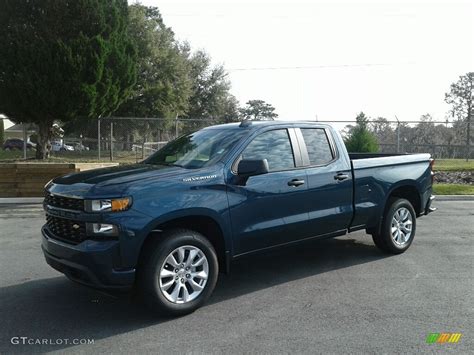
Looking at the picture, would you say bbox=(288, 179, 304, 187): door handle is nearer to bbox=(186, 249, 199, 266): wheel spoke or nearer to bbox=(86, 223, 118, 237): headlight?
bbox=(186, 249, 199, 266): wheel spoke

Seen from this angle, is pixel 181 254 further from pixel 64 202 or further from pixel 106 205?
pixel 64 202

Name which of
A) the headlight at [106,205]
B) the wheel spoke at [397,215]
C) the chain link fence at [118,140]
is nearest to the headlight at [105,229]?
the headlight at [106,205]

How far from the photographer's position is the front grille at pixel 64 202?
4.19 meters

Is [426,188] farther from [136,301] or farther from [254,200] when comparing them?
[136,301]

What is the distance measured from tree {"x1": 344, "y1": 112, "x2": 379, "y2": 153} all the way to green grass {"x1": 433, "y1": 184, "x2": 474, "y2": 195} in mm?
2733

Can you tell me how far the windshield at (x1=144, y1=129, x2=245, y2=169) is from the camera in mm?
4941

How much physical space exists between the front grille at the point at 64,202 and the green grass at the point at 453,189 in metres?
11.8

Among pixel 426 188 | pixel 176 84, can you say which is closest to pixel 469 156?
pixel 426 188

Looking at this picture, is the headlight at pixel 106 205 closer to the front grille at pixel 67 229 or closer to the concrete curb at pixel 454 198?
the front grille at pixel 67 229

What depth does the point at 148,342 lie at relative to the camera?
12.6 ft

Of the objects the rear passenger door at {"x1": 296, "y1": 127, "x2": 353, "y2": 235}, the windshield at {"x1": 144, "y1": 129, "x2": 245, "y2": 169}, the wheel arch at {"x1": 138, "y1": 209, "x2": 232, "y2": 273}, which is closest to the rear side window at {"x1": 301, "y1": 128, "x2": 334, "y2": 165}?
the rear passenger door at {"x1": 296, "y1": 127, "x2": 353, "y2": 235}

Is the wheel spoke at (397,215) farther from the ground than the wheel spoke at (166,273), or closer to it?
farther from the ground

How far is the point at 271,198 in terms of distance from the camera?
16.5 feet

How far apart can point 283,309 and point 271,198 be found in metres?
1.17
